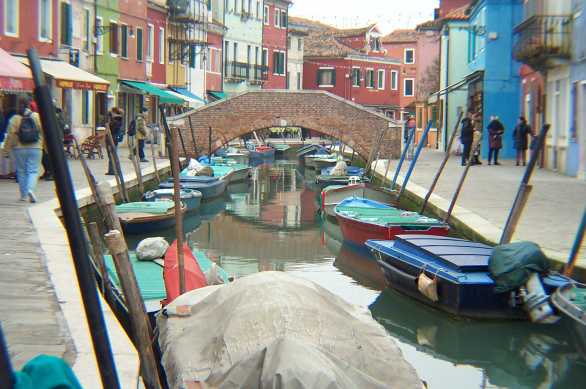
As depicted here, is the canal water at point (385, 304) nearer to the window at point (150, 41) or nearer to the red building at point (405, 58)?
the window at point (150, 41)

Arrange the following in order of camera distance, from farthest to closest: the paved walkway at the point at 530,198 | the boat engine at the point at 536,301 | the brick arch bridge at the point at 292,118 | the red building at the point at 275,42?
the red building at the point at 275,42 < the brick arch bridge at the point at 292,118 < the paved walkway at the point at 530,198 < the boat engine at the point at 536,301

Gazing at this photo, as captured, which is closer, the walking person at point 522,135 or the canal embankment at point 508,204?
the canal embankment at point 508,204

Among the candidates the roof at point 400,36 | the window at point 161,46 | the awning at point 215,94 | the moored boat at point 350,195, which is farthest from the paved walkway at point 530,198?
the roof at point 400,36

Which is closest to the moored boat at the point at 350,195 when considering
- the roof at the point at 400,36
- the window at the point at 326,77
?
the window at the point at 326,77

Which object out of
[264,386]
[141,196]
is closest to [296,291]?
[264,386]

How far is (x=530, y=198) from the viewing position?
15914 mm

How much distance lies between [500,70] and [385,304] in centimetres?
1921

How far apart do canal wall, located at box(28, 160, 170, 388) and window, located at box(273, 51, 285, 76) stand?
43.9 meters

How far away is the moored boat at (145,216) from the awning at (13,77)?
7.88 ft

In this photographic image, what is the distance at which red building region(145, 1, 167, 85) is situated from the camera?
37.0 m

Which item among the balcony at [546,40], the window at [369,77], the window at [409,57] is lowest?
the balcony at [546,40]

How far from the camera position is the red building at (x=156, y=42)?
36969 mm

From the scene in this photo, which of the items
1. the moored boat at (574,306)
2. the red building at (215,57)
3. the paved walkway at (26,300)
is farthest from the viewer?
the red building at (215,57)

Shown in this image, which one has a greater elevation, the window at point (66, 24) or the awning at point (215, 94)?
the window at point (66, 24)
